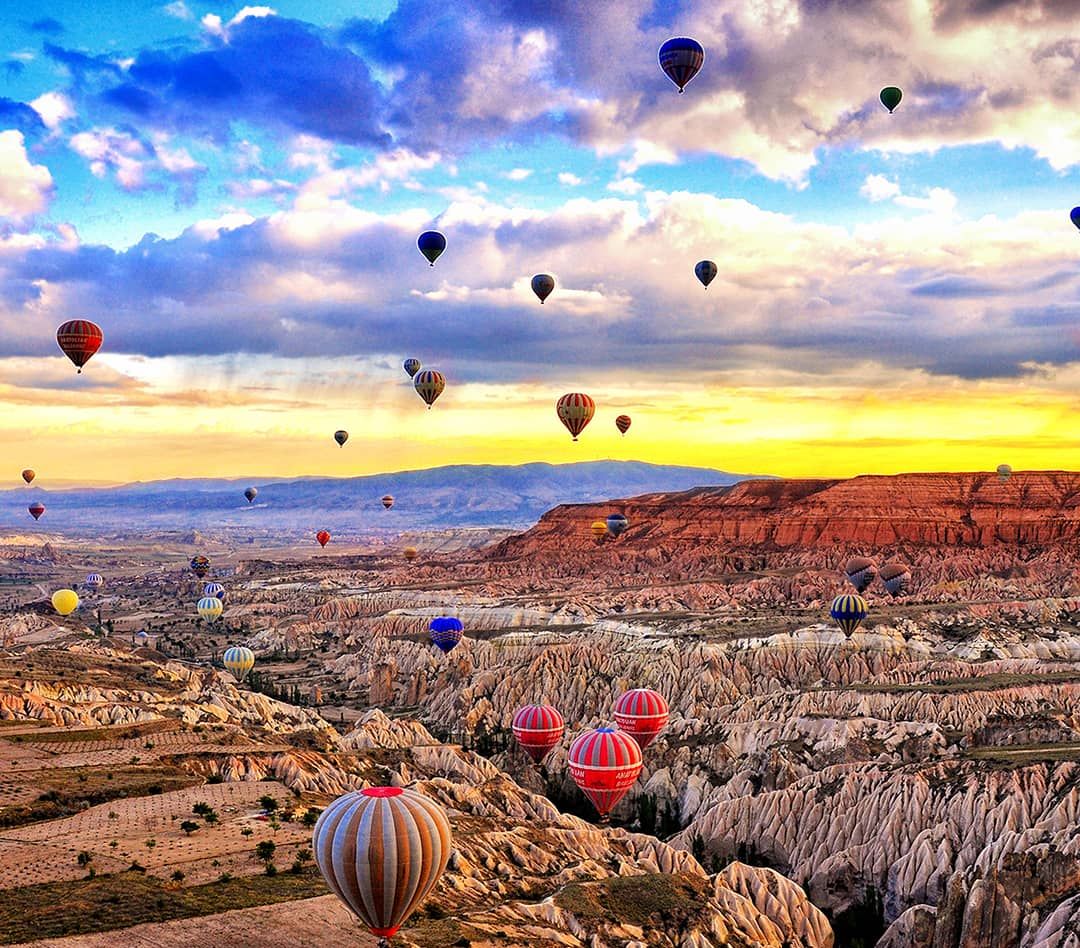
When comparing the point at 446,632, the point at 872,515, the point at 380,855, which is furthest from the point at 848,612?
the point at 872,515

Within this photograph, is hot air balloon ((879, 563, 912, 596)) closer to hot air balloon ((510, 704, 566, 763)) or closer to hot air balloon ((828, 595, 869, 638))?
hot air balloon ((828, 595, 869, 638))

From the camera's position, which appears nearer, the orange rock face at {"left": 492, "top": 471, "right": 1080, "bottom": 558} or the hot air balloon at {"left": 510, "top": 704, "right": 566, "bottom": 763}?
the hot air balloon at {"left": 510, "top": 704, "right": 566, "bottom": 763}

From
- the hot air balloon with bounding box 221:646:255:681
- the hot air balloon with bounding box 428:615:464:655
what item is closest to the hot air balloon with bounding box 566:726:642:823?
the hot air balloon with bounding box 221:646:255:681

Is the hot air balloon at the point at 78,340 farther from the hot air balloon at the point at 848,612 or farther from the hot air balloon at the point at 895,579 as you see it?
the hot air balloon at the point at 895,579

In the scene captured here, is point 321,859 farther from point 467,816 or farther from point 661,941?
point 467,816

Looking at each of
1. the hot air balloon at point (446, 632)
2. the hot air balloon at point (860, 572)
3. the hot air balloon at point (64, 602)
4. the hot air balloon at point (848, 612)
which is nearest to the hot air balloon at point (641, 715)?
the hot air balloon at point (848, 612)
